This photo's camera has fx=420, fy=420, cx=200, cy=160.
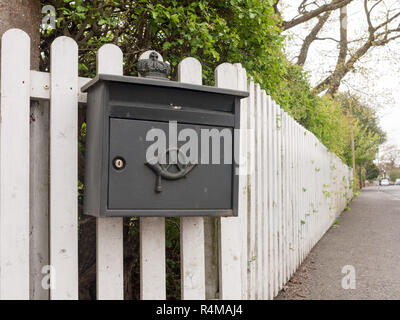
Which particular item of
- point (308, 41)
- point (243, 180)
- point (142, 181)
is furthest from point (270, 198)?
point (308, 41)

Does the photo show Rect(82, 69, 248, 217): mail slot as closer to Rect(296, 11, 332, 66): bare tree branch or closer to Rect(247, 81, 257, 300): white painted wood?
Rect(247, 81, 257, 300): white painted wood

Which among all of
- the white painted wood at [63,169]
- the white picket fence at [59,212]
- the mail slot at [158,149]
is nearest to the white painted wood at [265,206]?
the white picket fence at [59,212]

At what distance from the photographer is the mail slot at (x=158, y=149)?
1.89m

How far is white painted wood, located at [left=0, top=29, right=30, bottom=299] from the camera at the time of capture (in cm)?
178

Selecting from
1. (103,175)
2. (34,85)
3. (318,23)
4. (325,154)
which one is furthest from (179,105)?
(318,23)

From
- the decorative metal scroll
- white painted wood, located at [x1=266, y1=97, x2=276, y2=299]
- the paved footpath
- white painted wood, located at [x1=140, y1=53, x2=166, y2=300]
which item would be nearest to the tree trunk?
the decorative metal scroll

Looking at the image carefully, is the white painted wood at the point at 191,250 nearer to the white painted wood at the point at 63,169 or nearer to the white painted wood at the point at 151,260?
the white painted wood at the point at 151,260

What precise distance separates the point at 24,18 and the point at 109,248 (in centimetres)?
149

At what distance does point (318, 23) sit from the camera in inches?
627

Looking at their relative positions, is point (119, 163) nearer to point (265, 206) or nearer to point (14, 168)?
point (14, 168)

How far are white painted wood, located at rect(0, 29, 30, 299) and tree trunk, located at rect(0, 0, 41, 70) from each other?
579mm
